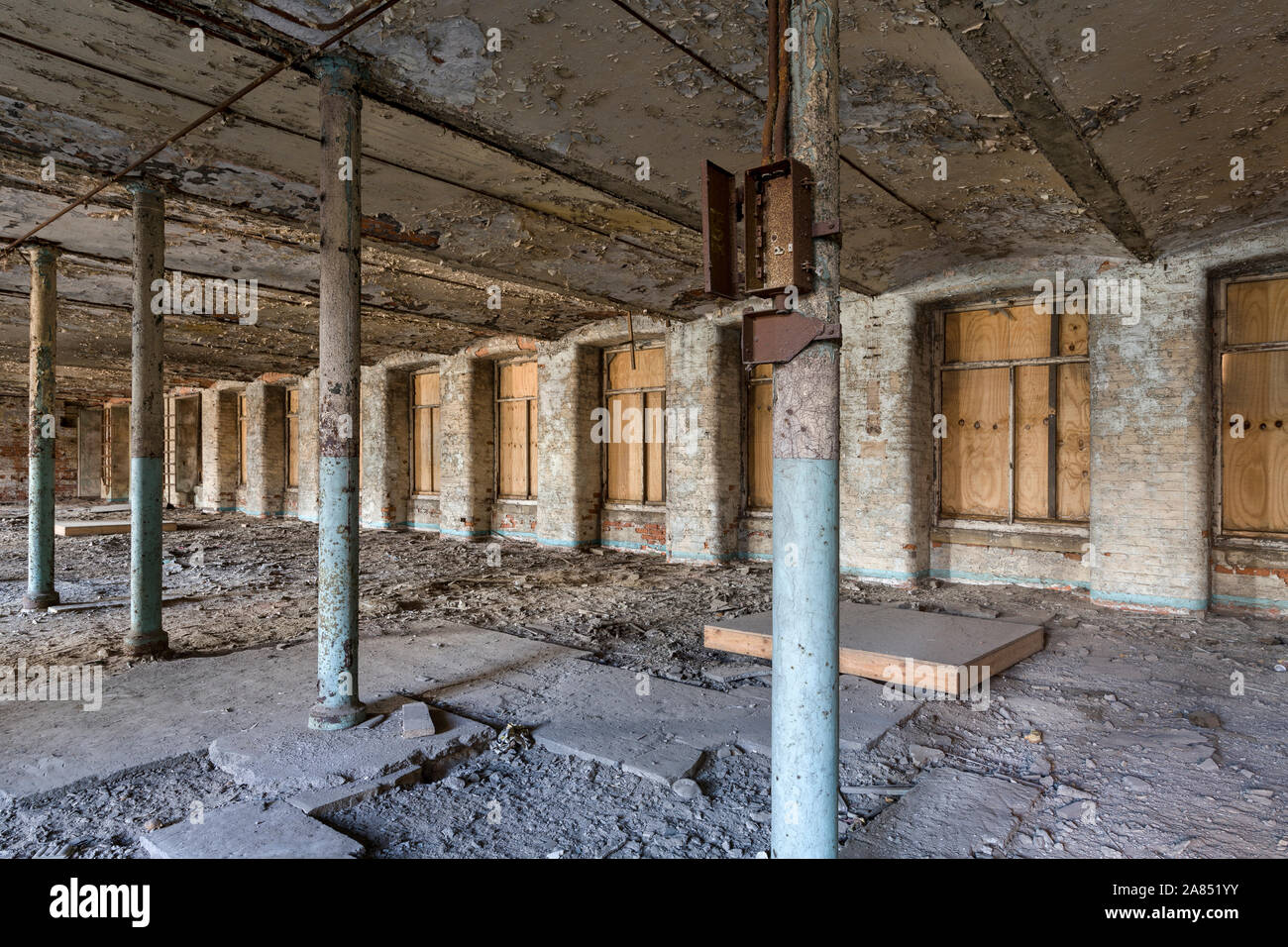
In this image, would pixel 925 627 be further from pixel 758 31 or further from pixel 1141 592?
pixel 758 31

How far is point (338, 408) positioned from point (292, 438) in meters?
14.3

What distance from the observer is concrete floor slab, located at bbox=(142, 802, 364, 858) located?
7.75 ft

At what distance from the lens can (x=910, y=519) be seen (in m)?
7.26

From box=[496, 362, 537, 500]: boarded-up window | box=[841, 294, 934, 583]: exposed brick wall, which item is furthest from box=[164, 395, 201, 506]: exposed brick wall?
box=[841, 294, 934, 583]: exposed brick wall

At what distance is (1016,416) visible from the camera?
23.3 ft

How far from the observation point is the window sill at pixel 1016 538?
663 cm

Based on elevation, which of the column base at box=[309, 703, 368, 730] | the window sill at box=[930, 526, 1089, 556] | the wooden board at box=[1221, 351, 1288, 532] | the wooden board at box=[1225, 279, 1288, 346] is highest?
the wooden board at box=[1225, 279, 1288, 346]

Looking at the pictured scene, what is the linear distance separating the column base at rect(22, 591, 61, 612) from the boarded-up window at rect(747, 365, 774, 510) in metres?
7.02

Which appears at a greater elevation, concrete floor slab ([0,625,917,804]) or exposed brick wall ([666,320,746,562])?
exposed brick wall ([666,320,746,562])

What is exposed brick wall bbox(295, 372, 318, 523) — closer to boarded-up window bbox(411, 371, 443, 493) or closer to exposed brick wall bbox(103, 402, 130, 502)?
boarded-up window bbox(411, 371, 443, 493)

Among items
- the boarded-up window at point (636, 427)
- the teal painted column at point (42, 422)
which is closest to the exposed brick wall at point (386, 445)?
the boarded-up window at point (636, 427)

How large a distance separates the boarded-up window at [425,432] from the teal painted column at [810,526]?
11571 millimetres

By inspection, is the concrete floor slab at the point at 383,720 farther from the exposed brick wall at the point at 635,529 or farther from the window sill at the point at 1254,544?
the exposed brick wall at the point at 635,529

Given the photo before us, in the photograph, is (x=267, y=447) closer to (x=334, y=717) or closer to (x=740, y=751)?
(x=334, y=717)
